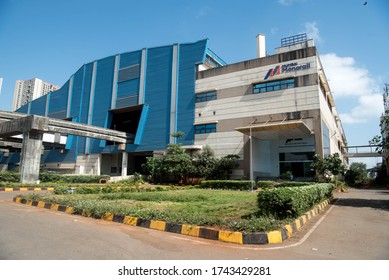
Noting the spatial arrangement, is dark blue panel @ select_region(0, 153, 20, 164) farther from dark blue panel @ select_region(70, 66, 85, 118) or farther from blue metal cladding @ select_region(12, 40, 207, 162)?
dark blue panel @ select_region(70, 66, 85, 118)

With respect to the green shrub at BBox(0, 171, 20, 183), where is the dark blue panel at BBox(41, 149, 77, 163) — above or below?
above

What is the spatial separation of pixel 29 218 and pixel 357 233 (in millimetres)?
8907

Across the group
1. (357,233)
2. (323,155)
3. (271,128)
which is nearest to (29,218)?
(357,233)

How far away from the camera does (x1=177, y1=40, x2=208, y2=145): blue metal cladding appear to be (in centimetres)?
3177

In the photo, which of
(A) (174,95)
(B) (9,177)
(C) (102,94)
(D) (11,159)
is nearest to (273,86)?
Answer: (A) (174,95)

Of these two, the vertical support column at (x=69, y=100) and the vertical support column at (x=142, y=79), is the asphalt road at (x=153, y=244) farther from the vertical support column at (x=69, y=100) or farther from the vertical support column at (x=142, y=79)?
the vertical support column at (x=69, y=100)

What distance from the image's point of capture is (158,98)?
34.4 m

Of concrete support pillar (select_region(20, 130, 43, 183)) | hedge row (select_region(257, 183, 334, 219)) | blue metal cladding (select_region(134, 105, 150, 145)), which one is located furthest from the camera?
blue metal cladding (select_region(134, 105, 150, 145))

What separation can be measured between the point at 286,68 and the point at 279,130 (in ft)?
22.7

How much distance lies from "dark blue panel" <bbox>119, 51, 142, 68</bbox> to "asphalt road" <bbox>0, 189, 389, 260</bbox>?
1314 inches

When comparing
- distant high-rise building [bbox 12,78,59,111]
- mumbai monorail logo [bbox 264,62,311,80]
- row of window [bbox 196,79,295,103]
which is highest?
distant high-rise building [bbox 12,78,59,111]

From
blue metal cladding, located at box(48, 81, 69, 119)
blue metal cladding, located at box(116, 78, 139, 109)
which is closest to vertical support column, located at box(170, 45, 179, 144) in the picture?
blue metal cladding, located at box(116, 78, 139, 109)

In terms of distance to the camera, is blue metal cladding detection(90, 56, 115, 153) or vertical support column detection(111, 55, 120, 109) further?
blue metal cladding detection(90, 56, 115, 153)

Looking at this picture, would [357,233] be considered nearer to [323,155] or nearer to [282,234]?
[282,234]
